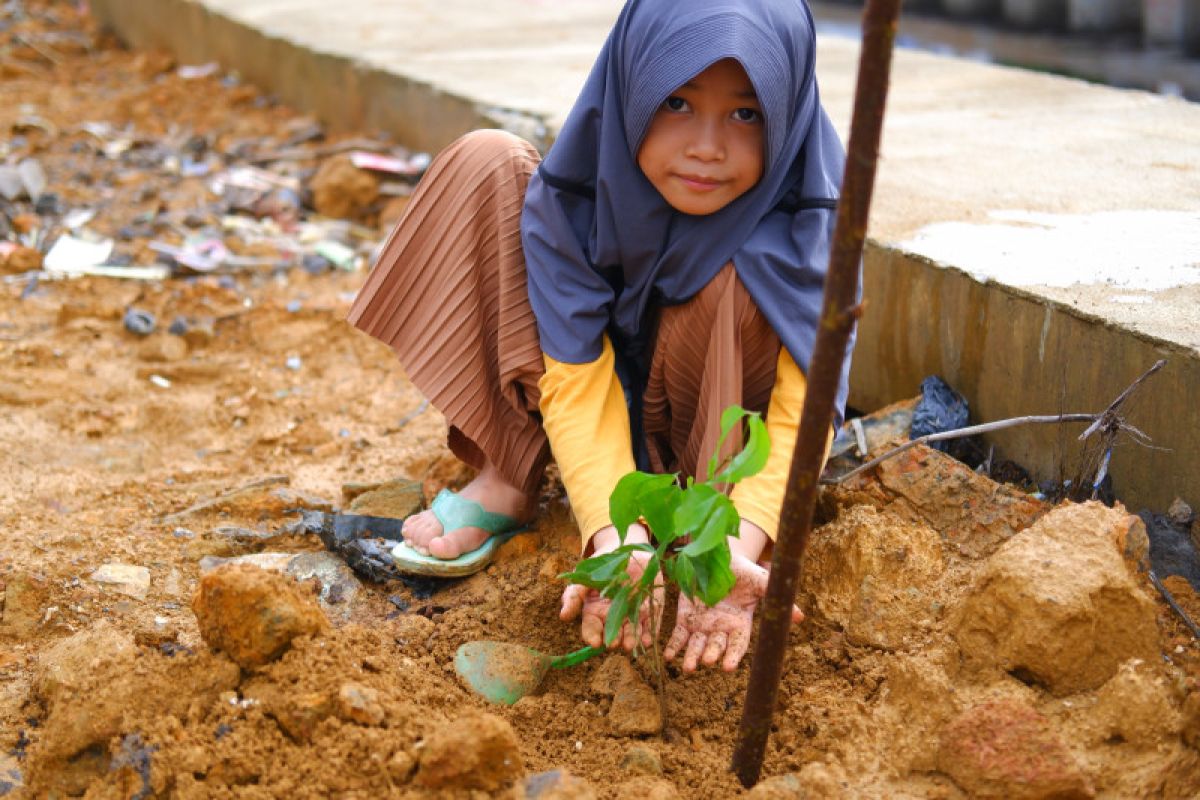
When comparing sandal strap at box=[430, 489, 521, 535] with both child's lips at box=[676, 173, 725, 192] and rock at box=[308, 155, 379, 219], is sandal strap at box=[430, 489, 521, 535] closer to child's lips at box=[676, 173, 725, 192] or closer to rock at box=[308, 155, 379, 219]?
child's lips at box=[676, 173, 725, 192]

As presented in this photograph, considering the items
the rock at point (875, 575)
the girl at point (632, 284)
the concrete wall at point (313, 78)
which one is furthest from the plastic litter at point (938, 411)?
the concrete wall at point (313, 78)

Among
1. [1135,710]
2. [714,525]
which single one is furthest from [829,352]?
[1135,710]

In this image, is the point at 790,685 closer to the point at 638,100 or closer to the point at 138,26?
the point at 638,100

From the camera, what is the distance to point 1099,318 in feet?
7.12

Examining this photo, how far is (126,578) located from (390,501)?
582 millimetres

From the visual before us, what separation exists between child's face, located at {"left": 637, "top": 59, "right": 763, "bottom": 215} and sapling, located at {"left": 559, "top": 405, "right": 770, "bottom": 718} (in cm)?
51

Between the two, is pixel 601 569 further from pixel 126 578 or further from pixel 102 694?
pixel 126 578

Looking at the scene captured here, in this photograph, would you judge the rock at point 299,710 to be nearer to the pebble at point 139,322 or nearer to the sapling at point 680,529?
the sapling at point 680,529

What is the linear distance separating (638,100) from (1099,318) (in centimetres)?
90

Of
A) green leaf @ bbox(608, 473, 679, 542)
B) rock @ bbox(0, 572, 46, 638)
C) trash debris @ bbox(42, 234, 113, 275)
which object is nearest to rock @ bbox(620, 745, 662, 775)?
green leaf @ bbox(608, 473, 679, 542)

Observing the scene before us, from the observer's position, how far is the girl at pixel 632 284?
1995 millimetres

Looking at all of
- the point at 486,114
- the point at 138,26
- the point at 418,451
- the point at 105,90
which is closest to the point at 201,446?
the point at 418,451

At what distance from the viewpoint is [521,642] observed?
7.06 ft

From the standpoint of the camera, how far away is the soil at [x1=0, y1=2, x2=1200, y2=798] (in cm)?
167
